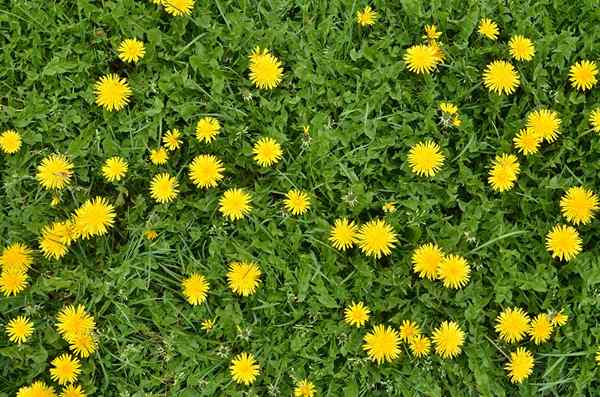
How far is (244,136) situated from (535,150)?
1460 mm

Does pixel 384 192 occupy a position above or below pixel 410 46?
below

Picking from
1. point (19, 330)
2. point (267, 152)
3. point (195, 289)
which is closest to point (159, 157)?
point (267, 152)

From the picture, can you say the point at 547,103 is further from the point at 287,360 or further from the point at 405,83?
the point at 287,360

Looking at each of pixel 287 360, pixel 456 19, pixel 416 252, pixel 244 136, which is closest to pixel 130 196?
pixel 244 136

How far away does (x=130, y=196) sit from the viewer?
132 inches

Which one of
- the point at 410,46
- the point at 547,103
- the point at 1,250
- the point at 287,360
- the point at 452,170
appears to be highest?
the point at 410,46

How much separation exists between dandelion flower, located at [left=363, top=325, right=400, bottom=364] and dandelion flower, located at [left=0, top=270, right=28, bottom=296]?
1.67 meters

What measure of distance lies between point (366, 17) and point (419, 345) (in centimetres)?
169

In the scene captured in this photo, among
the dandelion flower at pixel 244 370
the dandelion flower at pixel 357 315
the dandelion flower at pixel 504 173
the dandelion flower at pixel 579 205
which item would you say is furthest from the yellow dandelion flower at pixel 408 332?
the dandelion flower at pixel 579 205

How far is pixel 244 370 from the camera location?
10.0 ft

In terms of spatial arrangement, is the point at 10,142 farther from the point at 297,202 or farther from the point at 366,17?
the point at 366,17

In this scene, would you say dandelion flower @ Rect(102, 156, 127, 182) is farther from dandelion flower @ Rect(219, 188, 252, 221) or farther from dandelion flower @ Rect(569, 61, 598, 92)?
dandelion flower @ Rect(569, 61, 598, 92)

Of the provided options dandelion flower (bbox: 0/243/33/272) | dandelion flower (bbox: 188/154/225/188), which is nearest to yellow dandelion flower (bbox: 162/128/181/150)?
dandelion flower (bbox: 188/154/225/188)

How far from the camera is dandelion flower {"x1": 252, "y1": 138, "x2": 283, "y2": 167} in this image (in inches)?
128
